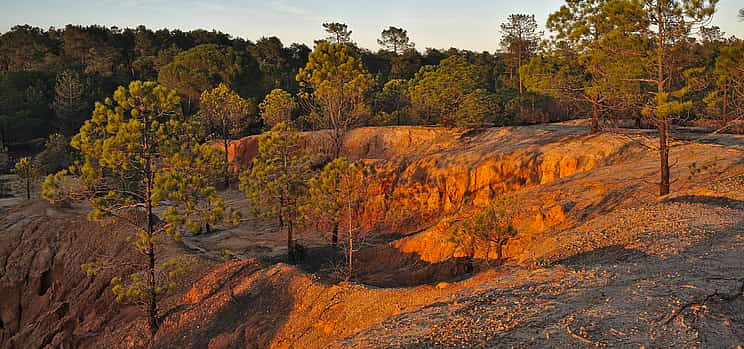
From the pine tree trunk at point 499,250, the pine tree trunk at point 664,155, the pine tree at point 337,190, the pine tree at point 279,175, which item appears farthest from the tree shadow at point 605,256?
the pine tree at point 279,175

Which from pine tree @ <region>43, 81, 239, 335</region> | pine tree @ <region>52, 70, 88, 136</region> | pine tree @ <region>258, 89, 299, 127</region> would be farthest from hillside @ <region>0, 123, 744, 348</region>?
pine tree @ <region>52, 70, 88, 136</region>

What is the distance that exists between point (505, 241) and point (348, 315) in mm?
4819

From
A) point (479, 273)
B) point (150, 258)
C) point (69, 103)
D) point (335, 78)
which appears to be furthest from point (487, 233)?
point (69, 103)

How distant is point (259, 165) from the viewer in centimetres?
1520

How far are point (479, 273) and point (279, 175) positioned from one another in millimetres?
8519

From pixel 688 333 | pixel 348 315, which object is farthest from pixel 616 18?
pixel 348 315

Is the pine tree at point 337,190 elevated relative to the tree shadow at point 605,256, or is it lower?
elevated

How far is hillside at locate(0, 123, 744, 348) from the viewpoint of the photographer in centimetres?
598

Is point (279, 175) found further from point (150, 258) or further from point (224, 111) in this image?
point (224, 111)

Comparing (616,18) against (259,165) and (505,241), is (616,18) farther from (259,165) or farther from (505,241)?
(259,165)

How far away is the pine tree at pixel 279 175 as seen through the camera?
15.3 meters

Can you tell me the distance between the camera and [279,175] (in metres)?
Answer: 16.1

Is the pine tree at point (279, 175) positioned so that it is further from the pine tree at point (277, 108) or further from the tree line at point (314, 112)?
Answer: the pine tree at point (277, 108)

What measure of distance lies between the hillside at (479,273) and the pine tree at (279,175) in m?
1.96
